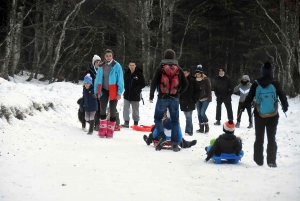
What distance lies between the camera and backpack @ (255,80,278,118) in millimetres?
7078

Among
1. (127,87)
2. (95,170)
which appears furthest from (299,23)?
(95,170)

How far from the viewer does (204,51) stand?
36062mm

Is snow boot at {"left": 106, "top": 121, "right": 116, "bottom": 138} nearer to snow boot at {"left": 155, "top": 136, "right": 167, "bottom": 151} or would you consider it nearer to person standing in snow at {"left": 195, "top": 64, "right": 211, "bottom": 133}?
snow boot at {"left": 155, "top": 136, "right": 167, "bottom": 151}

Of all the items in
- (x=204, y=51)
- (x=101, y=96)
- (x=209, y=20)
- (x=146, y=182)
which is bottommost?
(x=146, y=182)

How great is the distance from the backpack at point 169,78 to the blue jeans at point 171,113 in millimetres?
244

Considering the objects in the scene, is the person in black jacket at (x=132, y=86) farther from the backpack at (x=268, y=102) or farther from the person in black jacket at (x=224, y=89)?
the backpack at (x=268, y=102)

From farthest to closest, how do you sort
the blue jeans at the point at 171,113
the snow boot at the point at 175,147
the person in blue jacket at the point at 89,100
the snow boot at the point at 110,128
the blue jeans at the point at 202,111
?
the blue jeans at the point at 202,111
the person in blue jacket at the point at 89,100
the snow boot at the point at 110,128
the snow boot at the point at 175,147
the blue jeans at the point at 171,113

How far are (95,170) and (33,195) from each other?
63.1 inches

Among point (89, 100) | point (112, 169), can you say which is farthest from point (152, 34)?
point (112, 169)

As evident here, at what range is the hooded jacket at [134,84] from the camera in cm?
1340

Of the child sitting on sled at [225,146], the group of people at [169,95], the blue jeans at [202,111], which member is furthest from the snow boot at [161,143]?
the blue jeans at [202,111]

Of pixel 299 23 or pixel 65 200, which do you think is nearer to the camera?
pixel 65 200

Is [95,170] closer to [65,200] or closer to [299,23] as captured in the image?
[65,200]

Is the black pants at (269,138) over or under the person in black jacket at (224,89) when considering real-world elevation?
under
